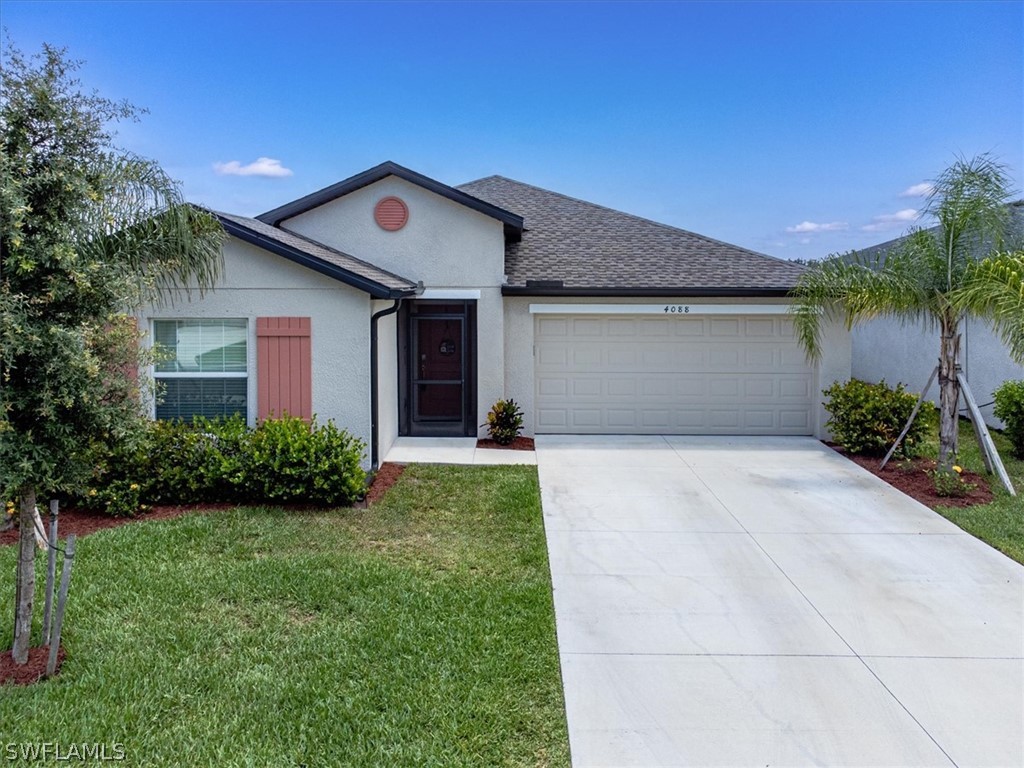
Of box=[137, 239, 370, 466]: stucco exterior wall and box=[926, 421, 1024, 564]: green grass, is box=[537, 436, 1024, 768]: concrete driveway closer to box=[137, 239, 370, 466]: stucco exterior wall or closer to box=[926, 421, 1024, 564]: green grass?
box=[926, 421, 1024, 564]: green grass

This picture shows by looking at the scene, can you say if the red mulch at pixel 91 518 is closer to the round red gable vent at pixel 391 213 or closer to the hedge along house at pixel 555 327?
the hedge along house at pixel 555 327

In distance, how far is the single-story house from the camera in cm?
1468

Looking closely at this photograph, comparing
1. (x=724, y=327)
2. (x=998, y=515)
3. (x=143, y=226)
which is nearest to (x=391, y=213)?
(x=143, y=226)

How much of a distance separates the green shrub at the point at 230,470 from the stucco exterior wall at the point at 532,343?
5.01m

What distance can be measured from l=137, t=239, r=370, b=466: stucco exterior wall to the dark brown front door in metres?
3.25

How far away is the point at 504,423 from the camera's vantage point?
1212 centimetres

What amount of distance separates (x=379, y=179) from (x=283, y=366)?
4.32m

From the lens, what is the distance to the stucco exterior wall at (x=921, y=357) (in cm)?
1479

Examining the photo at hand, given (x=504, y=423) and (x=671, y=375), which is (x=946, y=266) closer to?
(x=671, y=375)

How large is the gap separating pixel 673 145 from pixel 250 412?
14274 mm

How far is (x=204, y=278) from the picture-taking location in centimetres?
787

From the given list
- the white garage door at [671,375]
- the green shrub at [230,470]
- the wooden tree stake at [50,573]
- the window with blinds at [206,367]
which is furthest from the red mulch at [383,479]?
the wooden tree stake at [50,573]

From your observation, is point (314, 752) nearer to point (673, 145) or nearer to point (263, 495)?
point (263, 495)

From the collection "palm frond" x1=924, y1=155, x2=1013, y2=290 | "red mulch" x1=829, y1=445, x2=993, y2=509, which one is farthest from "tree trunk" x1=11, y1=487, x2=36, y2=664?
"palm frond" x1=924, y1=155, x2=1013, y2=290
